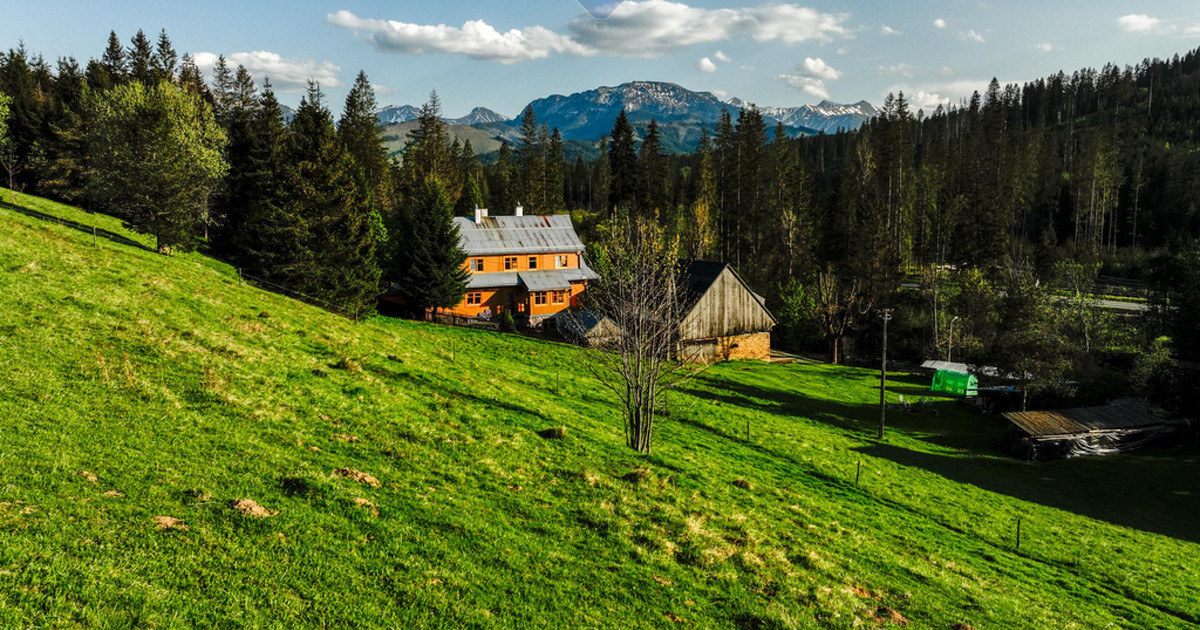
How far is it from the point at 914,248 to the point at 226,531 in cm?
11006

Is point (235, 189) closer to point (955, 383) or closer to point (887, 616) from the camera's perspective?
point (887, 616)

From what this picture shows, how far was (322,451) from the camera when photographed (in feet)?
51.5

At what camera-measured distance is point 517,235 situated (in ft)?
237

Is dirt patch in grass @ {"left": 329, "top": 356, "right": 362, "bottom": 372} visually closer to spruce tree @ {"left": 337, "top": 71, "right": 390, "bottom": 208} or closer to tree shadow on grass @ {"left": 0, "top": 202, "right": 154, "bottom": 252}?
tree shadow on grass @ {"left": 0, "top": 202, "right": 154, "bottom": 252}

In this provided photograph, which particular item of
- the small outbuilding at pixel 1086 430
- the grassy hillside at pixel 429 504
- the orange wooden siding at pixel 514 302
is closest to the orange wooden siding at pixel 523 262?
the orange wooden siding at pixel 514 302

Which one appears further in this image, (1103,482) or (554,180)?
(554,180)

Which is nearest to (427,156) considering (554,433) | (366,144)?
(366,144)

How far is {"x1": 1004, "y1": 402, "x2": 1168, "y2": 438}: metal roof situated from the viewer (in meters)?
36.9

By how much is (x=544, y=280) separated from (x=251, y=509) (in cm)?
5919

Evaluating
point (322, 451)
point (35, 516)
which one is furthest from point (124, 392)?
point (35, 516)

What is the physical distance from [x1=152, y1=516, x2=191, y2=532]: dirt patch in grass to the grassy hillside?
8 cm

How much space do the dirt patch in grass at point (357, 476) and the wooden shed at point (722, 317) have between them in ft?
132

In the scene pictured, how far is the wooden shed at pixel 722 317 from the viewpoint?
178 ft

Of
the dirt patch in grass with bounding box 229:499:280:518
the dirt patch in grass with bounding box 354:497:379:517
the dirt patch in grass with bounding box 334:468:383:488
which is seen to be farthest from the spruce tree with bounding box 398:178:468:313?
the dirt patch in grass with bounding box 229:499:280:518
